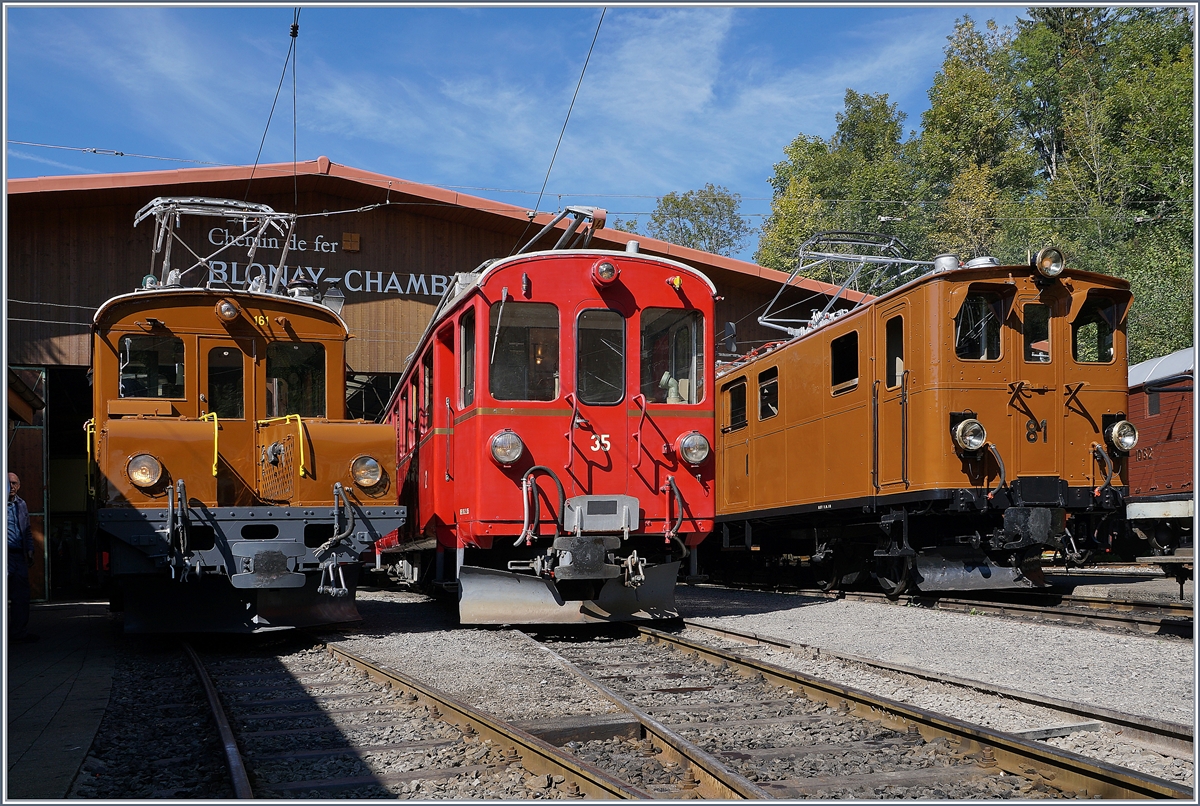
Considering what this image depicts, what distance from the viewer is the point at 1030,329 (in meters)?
10.9

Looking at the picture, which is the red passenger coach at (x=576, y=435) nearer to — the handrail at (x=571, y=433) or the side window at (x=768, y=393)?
the handrail at (x=571, y=433)

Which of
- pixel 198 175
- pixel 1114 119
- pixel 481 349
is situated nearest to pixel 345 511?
pixel 481 349

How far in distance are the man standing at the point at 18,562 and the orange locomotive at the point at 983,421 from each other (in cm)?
850

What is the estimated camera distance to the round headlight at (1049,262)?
10617mm

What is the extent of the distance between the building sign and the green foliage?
54.1 feet

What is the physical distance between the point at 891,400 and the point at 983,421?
983mm

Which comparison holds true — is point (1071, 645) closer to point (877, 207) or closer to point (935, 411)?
point (935, 411)

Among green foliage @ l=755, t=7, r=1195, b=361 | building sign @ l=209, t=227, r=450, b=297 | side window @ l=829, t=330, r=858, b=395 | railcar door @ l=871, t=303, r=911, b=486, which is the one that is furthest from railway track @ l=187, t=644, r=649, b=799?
green foliage @ l=755, t=7, r=1195, b=361

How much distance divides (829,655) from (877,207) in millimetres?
41072

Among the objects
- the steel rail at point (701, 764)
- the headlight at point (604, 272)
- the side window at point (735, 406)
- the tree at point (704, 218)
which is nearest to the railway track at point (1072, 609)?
the side window at point (735, 406)

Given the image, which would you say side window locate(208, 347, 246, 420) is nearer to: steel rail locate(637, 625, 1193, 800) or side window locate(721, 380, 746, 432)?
steel rail locate(637, 625, 1193, 800)

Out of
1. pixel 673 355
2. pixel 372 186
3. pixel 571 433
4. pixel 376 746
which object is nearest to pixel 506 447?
pixel 571 433

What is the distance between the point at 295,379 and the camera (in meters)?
10.0

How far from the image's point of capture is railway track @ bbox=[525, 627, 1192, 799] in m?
4.19
